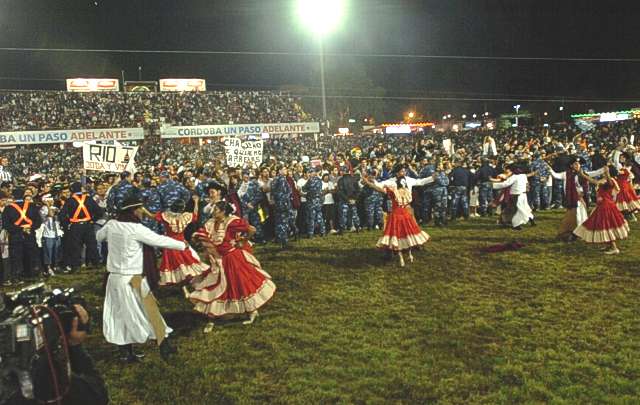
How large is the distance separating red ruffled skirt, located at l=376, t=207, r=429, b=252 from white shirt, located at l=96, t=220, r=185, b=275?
18.2 feet

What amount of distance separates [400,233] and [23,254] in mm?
7957

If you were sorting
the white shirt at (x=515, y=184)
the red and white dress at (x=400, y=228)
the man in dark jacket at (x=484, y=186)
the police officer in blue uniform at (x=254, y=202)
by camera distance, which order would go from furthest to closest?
the man in dark jacket at (x=484, y=186) < the white shirt at (x=515, y=184) < the police officer in blue uniform at (x=254, y=202) < the red and white dress at (x=400, y=228)

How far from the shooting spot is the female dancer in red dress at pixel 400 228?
34.0 ft

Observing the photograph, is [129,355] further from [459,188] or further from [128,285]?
[459,188]

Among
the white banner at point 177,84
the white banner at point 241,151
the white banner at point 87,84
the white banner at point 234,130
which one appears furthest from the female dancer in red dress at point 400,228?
the white banner at point 87,84

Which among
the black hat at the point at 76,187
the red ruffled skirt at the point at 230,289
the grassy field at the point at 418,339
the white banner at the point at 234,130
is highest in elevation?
the white banner at the point at 234,130

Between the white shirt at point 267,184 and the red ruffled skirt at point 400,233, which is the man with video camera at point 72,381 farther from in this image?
the white shirt at point 267,184

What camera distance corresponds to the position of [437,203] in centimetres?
1526

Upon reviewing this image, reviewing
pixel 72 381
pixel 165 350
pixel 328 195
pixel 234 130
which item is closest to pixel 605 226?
pixel 328 195

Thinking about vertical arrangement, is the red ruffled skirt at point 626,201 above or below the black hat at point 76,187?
below

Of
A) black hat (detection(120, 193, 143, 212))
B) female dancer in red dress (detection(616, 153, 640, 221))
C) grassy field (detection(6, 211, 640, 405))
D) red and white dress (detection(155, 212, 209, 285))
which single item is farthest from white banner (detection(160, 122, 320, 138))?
black hat (detection(120, 193, 143, 212))

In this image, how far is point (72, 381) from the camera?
350 cm

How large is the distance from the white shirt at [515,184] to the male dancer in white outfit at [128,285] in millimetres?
10632

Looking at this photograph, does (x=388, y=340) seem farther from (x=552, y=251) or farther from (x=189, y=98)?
(x=189, y=98)
